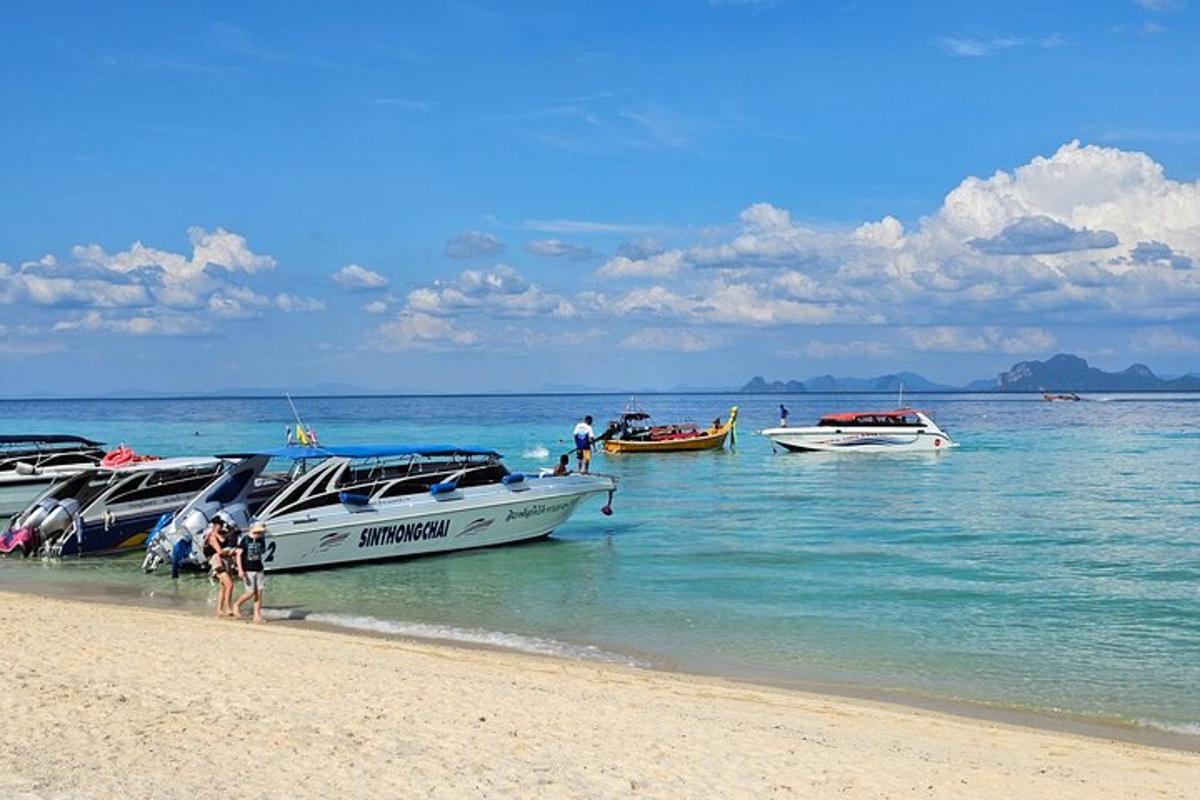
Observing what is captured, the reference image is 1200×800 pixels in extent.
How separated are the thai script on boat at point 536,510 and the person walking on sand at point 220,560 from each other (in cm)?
690

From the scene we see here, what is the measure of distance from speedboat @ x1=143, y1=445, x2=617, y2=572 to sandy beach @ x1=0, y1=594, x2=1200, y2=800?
728cm

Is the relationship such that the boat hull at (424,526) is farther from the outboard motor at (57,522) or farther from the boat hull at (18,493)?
the boat hull at (18,493)

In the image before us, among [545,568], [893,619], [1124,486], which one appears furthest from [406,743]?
[1124,486]

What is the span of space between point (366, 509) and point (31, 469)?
13.9 m

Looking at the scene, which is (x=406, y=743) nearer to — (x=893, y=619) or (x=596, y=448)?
(x=893, y=619)

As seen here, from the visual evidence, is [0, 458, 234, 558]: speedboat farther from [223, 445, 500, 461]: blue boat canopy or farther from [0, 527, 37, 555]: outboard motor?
[223, 445, 500, 461]: blue boat canopy

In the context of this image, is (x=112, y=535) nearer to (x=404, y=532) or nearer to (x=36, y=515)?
(x=36, y=515)

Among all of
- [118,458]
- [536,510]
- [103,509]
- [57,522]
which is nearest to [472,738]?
[536,510]

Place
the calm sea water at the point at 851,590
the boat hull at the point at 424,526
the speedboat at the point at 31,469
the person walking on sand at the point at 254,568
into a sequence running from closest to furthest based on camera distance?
1. the calm sea water at the point at 851,590
2. the person walking on sand at the point at 254,568
3. the boat hull at the point at 424,526
4. the speedboat at the point at 31,469

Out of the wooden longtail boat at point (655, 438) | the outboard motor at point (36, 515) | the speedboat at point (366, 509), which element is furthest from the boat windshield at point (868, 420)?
the outboard motor at point (36, 515)

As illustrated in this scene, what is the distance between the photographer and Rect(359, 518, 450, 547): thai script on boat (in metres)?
21.0

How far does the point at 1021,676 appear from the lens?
13094 millimetres

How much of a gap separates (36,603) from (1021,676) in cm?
1384

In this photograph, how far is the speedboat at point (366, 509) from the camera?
20.2 metres
